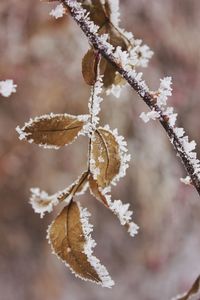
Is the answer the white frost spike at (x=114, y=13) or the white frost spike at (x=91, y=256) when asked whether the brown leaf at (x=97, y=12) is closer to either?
the white frost spike at (x=114, y=13)

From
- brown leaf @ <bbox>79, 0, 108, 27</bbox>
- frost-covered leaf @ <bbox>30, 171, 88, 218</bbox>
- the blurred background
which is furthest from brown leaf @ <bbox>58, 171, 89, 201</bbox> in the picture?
the blurred background

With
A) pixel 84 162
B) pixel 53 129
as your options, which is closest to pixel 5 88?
pixel 53 129

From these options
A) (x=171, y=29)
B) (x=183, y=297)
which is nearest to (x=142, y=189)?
(x=171, y=29)

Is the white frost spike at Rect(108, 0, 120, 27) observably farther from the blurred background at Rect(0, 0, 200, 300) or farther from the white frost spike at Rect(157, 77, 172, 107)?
the blurred background at Rect(0, 0, 200, 300)

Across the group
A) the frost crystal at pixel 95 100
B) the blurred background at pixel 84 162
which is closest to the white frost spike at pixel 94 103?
the frost crystal at pixel 95 100

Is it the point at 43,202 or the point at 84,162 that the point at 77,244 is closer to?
the point at 43,202
